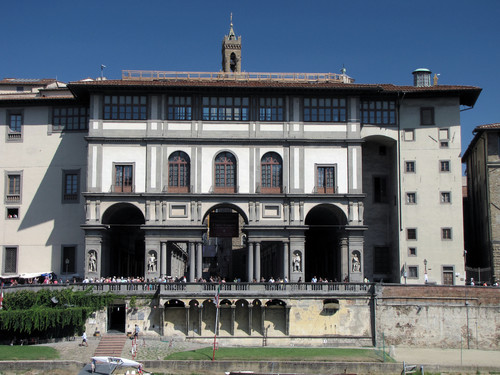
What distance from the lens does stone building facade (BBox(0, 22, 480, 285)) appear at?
6650cm

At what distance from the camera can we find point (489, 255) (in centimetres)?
6994

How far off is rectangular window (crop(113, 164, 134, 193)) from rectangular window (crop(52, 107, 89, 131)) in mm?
7017

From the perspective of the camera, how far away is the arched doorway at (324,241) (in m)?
68.5

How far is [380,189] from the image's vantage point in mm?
73938

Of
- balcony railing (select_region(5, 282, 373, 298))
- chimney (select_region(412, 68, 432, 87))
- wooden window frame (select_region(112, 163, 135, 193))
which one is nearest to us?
balcony railing (select_region(5, 282, 373, 298))

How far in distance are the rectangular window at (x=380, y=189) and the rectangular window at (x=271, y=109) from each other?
12.4 m

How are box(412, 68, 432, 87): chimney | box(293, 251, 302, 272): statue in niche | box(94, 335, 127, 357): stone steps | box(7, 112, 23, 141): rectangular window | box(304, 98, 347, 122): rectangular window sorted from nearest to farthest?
box(94, 335, 127, 357): stone steps < box(293, 251, 302, 272): statue in niche < box(304, 98, 347, 122): rectangular window < box(7, 112, 23, 141): rectangular window < box(412, 68, 432, 87): chimney

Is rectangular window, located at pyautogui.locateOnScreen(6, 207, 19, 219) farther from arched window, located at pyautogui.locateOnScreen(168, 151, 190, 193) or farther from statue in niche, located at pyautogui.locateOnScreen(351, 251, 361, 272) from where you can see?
statue in niche, located at pyautogui.locateOnScreen(351, 251, 361, 272)

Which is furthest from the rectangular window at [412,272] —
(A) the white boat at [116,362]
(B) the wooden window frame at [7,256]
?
(B) the wooden window frame at [7,256]

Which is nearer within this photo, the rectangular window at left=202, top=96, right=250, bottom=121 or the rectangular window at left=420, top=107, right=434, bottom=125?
the rectangular window at left=202, top=96, right=250, bottom=121

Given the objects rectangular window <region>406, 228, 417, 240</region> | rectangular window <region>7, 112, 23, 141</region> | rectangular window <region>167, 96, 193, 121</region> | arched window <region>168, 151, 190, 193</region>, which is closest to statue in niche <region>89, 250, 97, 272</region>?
arched window <region>168, 151, 190, 193</region>

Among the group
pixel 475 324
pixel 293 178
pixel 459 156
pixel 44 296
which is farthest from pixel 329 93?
pixel 44 296

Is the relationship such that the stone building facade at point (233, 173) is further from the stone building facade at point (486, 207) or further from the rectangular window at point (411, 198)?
the stone building facade at point (486, 207)

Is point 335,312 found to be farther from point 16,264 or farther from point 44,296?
point 16,264
